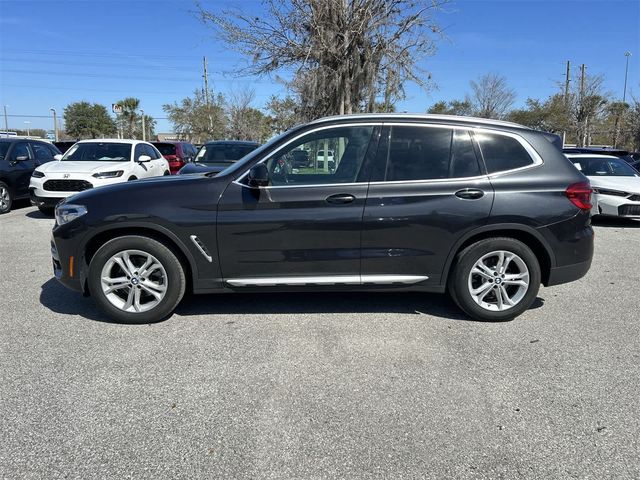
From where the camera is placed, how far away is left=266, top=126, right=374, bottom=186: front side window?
4.31m

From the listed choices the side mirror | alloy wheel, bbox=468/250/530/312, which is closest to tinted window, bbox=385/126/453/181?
alloy wheel, bbox=468/250/530/312

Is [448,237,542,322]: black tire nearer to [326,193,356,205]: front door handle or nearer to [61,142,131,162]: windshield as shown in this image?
[326,193,356,205]: front door handle

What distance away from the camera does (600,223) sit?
35.5 ft

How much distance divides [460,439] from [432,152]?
2.55 metres

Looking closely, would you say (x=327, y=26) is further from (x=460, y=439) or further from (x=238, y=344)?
(x=460, y=439)

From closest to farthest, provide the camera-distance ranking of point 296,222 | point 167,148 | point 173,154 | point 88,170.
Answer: point 296,222 < point 88,170 < point 173,154 < point 167,148

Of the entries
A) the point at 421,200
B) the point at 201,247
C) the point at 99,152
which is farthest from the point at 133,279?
the point at 99,152

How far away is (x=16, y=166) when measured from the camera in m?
11.4

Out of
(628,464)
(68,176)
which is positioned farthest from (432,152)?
(68,176)

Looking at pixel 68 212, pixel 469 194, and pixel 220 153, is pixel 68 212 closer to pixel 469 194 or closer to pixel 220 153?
pixel 469 194

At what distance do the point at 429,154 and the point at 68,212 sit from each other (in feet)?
10.9

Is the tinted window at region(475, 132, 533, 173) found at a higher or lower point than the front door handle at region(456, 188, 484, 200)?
higher

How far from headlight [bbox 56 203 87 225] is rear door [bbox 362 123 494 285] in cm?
252

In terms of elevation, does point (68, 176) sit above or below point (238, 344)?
above
